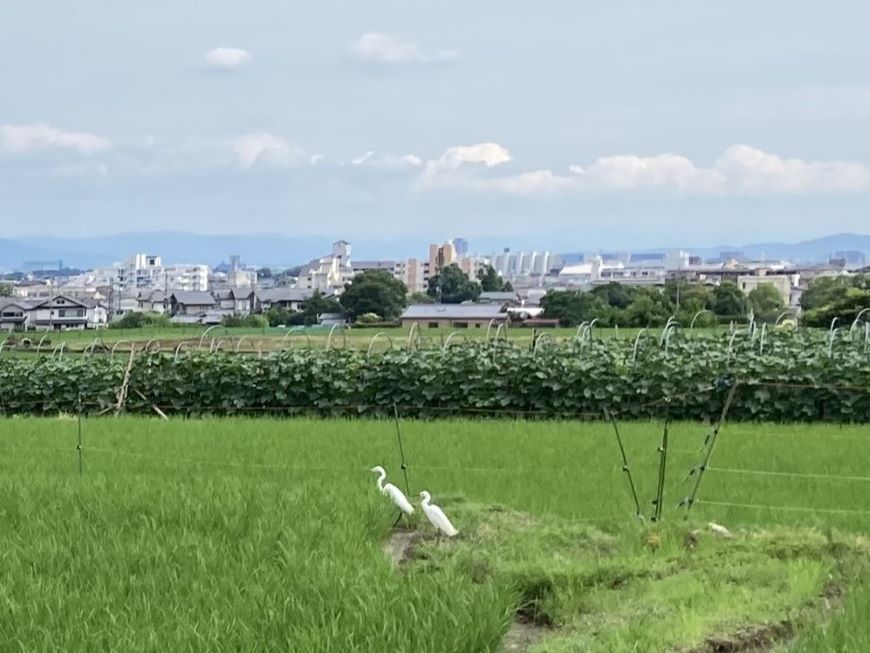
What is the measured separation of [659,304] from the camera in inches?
1329

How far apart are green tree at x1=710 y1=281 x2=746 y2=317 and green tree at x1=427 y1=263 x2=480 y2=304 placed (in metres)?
20.3

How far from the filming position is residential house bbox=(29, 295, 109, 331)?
51.7 m

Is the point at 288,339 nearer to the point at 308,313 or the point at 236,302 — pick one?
the point at 308,313

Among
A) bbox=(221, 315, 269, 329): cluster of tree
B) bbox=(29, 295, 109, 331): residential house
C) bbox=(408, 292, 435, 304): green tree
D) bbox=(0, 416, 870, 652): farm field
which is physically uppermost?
bbox=(0, 416, 870, 652): farm field

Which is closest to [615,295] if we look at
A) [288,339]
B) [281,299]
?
[281,299]

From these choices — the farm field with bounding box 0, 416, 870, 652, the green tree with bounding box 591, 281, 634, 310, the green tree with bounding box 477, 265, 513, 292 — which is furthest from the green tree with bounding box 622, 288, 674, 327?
the green tree with bounding box 477, 265, 513, 292

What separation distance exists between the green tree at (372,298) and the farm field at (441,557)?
1441 inches

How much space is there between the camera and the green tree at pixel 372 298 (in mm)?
44562

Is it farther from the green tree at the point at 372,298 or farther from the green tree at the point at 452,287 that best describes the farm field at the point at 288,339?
the green tree at the point at 452,287

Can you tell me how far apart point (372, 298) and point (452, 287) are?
18.7 m

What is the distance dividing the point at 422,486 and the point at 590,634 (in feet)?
11.2

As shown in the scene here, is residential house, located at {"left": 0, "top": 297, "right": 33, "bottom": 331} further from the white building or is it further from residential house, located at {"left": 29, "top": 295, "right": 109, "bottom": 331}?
the white building

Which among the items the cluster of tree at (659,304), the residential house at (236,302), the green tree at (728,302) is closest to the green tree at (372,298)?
the cluster of tree at (659,304)

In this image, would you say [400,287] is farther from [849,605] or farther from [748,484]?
[849,605]
